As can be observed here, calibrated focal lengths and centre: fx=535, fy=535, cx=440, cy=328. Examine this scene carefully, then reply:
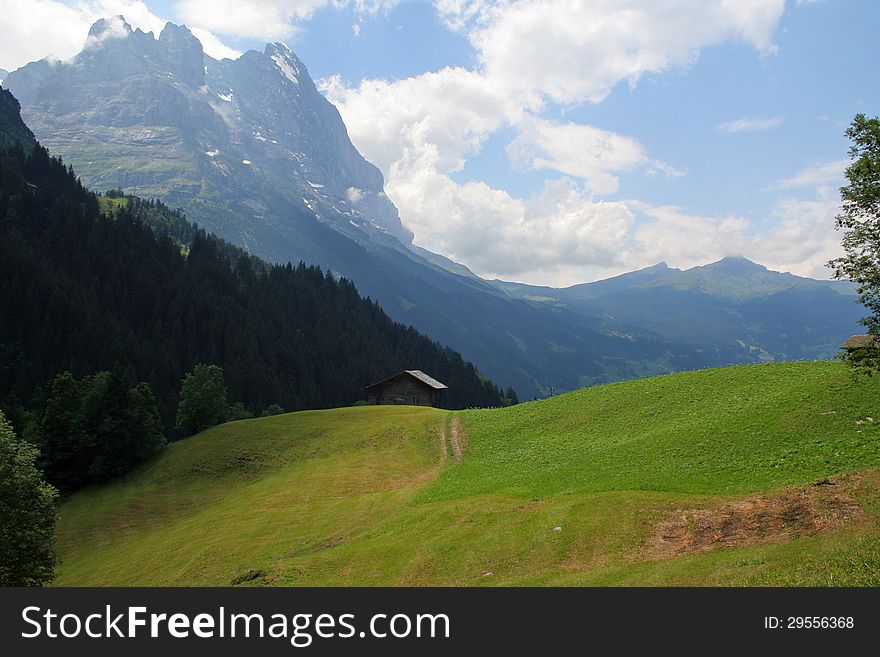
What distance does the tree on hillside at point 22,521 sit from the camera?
34.8 m

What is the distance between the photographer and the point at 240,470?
215ft

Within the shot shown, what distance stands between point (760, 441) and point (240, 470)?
2186 inches

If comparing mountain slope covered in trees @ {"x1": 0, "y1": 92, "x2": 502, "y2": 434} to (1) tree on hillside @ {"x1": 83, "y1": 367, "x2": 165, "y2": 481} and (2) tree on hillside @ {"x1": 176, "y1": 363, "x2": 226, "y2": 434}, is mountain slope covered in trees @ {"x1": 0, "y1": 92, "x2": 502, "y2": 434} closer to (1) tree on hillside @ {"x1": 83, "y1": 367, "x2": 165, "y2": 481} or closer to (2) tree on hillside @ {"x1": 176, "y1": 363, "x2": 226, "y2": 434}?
(2) tree on hillside @ {"x1": 176, "y1": 363, "x2": 226, "y2": 434}

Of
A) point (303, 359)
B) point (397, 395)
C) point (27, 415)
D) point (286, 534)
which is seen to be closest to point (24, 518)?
point (286, 534)

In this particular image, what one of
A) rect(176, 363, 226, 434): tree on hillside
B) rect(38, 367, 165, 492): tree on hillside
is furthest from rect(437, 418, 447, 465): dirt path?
rect(38, 367, 165, 492): tree on hillside

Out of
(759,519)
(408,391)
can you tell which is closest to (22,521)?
(759,519)

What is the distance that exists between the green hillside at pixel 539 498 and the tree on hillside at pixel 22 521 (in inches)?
233

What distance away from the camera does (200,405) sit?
281 feet

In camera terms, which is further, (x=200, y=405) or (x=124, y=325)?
(x=124, y=325)

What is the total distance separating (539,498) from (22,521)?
115 ft

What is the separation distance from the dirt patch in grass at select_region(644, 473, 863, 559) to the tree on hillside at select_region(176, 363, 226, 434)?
7570 centimetres

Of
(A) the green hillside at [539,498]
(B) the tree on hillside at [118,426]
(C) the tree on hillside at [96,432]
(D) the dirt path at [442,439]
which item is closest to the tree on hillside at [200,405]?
(B) the tree on hillside at [118,426]

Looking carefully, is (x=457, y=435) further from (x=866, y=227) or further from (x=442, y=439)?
(x=866, y=227)
